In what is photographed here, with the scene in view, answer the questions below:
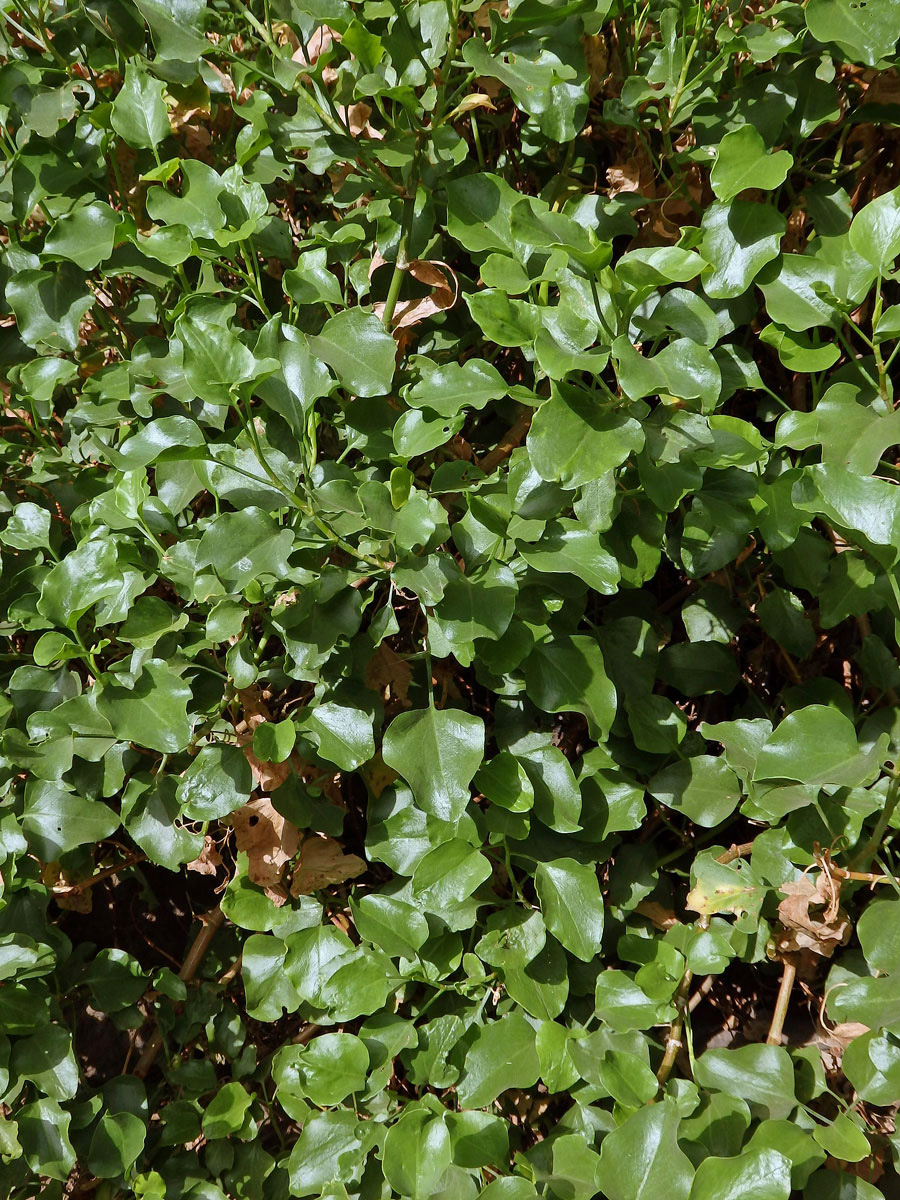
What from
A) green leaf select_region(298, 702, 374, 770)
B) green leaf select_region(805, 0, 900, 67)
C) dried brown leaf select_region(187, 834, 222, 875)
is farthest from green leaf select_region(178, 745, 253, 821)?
green leaf select_region(805, 0, 900, 67)

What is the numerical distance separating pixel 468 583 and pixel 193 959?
2.84 feet

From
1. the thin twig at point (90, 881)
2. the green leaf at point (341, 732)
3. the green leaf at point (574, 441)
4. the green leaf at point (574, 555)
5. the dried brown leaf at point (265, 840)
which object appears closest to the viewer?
the green leaf at point (574, 441)

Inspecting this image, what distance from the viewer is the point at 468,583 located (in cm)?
92

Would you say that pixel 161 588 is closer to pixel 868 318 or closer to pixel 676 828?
pixel 676 828

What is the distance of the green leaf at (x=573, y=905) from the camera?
3.45 feet

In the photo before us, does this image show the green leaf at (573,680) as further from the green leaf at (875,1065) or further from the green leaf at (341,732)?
the green leaf at (875,1065)

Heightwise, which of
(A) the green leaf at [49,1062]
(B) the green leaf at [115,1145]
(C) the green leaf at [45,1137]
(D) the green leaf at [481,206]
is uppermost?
(D) the green leaf at [481,206]

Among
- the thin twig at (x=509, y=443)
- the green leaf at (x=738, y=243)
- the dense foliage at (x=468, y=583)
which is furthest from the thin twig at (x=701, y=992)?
the green leaf at (x=738, y=243)

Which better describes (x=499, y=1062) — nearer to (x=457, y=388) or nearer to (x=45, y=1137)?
(x=45, y=1137)

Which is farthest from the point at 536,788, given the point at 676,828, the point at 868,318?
the point at 868,318

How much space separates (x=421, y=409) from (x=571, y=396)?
0.66ft

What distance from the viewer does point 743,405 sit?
134 cm

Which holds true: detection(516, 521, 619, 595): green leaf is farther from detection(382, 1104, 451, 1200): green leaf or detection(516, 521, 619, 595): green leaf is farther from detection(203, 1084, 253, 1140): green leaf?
detection(203, 1084, 253, 1140): green leaf

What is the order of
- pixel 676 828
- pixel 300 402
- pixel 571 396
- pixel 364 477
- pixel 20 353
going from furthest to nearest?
pixel 20 353
pixel 676 828
pixel 364 477
pixel 300 402
pixel 571 396
